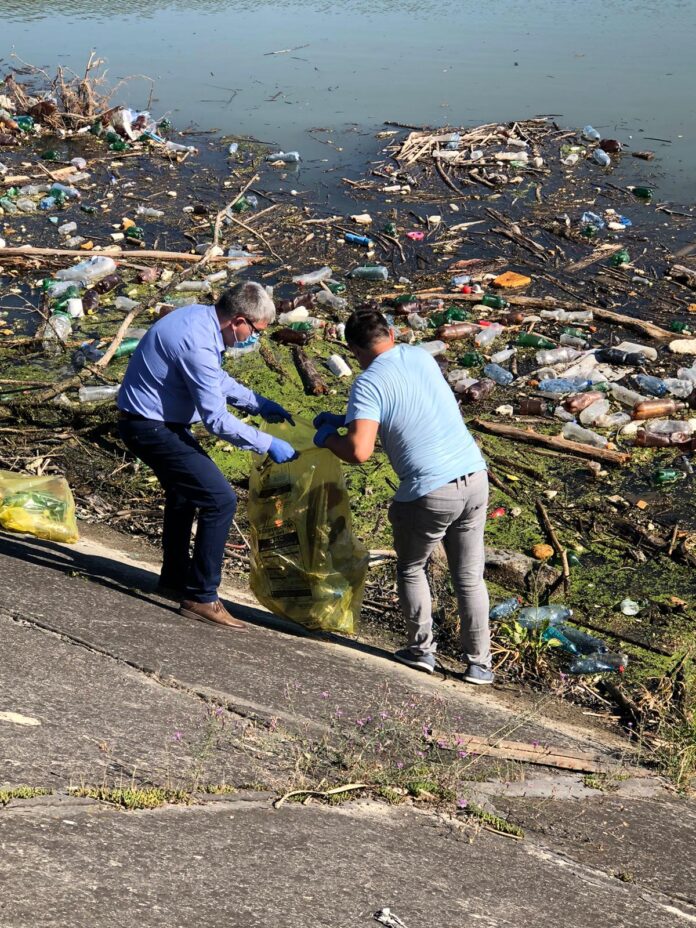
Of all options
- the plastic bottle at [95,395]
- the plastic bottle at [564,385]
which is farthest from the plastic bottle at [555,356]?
the plastic bottle at [95,395]

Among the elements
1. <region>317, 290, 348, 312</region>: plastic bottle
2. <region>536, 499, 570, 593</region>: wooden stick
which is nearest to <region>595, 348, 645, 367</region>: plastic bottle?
<region>536, 499, 570, 593</region>: wooden stick

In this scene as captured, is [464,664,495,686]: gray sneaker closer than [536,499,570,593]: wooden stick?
Yes

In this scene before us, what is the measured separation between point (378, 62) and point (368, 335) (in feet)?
55.9

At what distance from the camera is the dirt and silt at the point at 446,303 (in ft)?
20.5

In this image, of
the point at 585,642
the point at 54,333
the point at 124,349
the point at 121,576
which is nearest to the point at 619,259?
the point at 124,349

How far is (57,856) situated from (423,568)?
2418mm

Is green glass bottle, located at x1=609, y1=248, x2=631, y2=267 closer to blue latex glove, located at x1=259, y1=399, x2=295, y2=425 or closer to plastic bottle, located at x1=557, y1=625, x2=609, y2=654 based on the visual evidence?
plastic bottle, located at x1=557, y1=625, x2=609, y2=654

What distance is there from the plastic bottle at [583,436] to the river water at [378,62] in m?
6.64

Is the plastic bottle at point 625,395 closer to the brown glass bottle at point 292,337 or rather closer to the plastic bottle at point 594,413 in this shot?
the plastic bottle at point 594,413

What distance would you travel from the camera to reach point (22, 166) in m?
14.3

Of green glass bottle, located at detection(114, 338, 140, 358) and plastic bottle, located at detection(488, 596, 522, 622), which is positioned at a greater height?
green glass bottle, located at detection(114, 338, 140, 358)

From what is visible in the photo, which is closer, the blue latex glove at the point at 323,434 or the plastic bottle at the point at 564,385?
the blue latex glove at the point at 323,434

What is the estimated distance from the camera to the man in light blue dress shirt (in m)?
4.61

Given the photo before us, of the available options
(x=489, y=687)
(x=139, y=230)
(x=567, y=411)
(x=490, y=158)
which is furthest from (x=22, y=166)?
(x=489, y=687)
